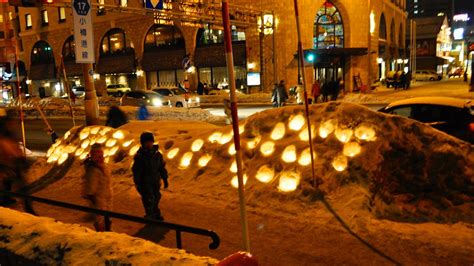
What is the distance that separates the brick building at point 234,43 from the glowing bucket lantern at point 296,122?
18.6m

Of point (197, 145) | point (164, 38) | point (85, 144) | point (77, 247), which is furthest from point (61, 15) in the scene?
point (77, 247)

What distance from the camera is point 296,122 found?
7953 mm

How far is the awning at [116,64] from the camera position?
46794mm

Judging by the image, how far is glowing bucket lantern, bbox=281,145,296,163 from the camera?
24.0 feet

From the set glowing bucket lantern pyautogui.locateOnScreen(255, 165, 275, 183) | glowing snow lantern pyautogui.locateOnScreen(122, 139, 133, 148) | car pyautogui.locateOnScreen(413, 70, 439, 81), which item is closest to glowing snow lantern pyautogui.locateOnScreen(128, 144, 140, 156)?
glowing snow lantern pyautogui.locateOnScreen(122, 139, 133, 148)

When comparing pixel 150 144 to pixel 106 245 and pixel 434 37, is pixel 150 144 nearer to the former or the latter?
pixel 106 245

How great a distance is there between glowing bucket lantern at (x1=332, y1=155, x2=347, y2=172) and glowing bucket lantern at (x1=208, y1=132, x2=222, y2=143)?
2.59 meters

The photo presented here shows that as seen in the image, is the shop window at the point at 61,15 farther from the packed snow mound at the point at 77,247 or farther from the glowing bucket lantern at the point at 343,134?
the packed snow mound at the point at 77,247

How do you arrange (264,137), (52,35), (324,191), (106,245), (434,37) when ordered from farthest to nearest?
(434,37), (52,35), (264,137), (324,191), (106,245)

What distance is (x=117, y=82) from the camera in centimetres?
4931

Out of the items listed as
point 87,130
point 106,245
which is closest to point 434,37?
point 87,130

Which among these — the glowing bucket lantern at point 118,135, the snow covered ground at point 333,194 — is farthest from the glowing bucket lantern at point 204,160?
the glowing bucket lantern at point 118,135

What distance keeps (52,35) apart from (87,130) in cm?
4850

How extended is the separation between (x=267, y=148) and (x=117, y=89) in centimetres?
4067
